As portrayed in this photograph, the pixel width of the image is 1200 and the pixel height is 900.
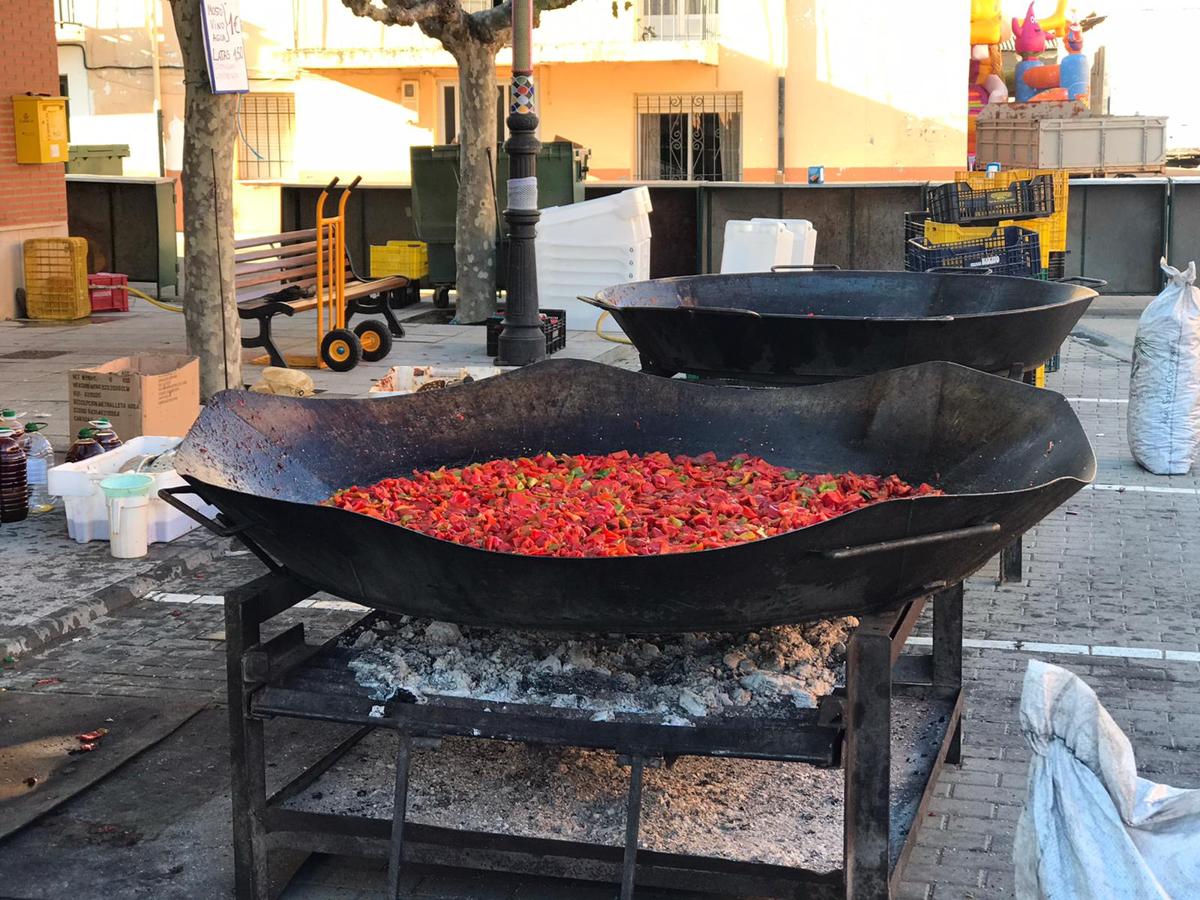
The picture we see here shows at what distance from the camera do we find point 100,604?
6.55m

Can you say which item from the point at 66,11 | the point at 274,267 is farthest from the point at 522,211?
the point at 66,11

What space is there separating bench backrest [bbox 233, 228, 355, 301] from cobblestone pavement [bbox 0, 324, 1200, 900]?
5430mm

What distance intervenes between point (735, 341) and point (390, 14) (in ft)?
29.6

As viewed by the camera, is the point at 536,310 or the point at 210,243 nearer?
the point at 210,243

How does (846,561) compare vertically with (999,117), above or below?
below

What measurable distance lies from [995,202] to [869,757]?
8.36m

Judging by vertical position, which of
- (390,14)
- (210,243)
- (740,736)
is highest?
(390,14)

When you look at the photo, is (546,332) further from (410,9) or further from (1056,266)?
(1056,266)

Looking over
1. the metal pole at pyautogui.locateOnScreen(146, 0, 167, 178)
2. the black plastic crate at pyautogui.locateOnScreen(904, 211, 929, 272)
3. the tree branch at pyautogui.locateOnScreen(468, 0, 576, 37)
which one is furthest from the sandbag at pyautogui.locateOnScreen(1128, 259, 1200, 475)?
the metal pole at pyautogui.locateOnScreen(146, 0, 167, 178)

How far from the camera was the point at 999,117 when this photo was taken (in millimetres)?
30688

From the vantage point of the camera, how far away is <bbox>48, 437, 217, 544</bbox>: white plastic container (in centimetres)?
730

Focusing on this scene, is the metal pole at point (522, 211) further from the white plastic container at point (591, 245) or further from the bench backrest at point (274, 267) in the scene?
the bench backrest at point (274, 267)

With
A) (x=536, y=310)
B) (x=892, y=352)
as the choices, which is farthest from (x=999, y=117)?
(x=892, y=352)

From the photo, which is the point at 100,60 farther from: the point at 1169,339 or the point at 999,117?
the point at 1169,339
